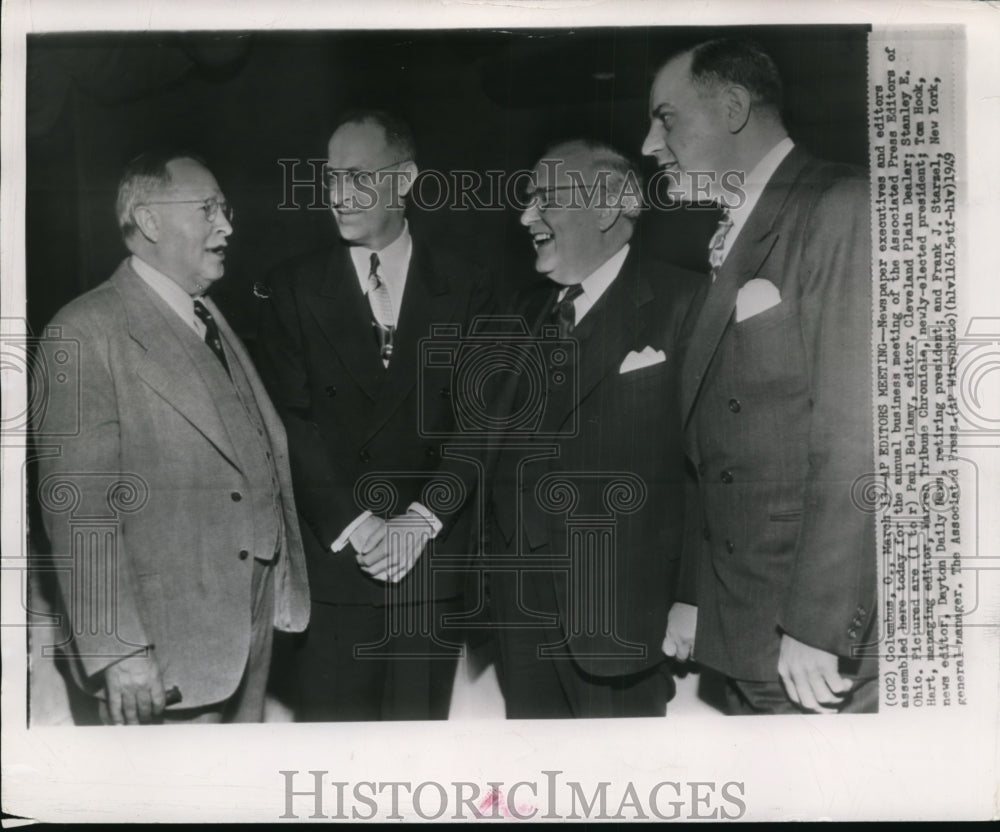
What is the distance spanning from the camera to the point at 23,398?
Answer: 262 centimetres

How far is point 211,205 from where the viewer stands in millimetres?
2598

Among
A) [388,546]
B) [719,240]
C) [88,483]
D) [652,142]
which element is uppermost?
[652,142]

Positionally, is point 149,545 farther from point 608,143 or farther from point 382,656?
point 608,143

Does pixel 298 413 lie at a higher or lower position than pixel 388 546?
higher

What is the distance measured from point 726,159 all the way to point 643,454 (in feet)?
2.49

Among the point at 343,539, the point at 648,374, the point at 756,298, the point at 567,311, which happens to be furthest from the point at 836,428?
the point at 343,539

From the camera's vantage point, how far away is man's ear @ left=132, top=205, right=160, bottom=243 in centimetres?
260

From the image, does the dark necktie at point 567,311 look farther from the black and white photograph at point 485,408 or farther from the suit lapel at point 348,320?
the suit lapel at point 348,320

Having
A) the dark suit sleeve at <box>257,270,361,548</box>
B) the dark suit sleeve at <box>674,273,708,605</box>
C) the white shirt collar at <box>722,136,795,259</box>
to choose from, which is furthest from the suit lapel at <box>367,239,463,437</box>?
the white shirt collar at <box>722,136,795,259</box>

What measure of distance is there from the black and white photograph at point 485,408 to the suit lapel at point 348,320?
0.4 inches

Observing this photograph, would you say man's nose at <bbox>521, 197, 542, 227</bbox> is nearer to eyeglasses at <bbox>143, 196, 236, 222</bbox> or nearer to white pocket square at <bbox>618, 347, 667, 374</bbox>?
white pocket square at <bbox>618, 347, 667, 374</bbox>

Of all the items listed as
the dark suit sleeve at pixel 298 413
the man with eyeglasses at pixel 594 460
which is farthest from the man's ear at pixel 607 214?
the dark suit sleeve at pixel 298 413

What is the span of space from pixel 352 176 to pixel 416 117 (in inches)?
8.5

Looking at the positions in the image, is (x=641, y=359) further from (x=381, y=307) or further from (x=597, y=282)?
(x=381, y=307)
